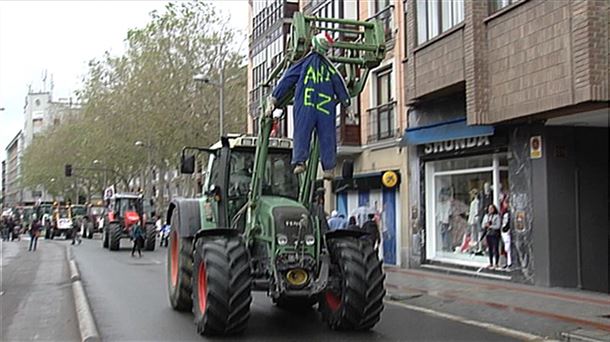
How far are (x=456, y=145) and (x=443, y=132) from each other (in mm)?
448

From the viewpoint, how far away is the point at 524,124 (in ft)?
51.1

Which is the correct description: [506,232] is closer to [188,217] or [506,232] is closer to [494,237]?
[494,237]

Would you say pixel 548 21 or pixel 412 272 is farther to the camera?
pixel 412 272

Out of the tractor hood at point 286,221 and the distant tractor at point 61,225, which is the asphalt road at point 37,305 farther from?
the distant tractor at point 61,225

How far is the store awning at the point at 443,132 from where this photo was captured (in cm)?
1684

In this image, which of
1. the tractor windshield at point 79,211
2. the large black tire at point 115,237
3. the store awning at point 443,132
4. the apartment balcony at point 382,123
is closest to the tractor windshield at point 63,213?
the tractor windshield at point 79,211

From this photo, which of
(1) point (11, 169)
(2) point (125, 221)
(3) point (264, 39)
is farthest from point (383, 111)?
(1) point (11, 169)

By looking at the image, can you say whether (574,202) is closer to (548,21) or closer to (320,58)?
(548,21)

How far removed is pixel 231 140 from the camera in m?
11.2

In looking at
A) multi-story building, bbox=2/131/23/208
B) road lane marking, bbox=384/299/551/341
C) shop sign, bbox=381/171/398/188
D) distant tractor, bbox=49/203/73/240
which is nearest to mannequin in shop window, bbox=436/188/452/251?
shop sign, bbox=381/171/398/188

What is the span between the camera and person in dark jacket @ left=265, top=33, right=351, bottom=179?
9125 mm

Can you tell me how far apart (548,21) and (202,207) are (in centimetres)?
736

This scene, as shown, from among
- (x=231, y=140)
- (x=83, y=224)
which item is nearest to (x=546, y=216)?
(x=231, y=140)

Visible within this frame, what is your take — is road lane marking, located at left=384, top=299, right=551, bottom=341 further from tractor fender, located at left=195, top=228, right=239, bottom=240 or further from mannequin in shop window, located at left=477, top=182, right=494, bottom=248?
mannequin in shop window, located at left=477, top=182, right=494, bottom=248
